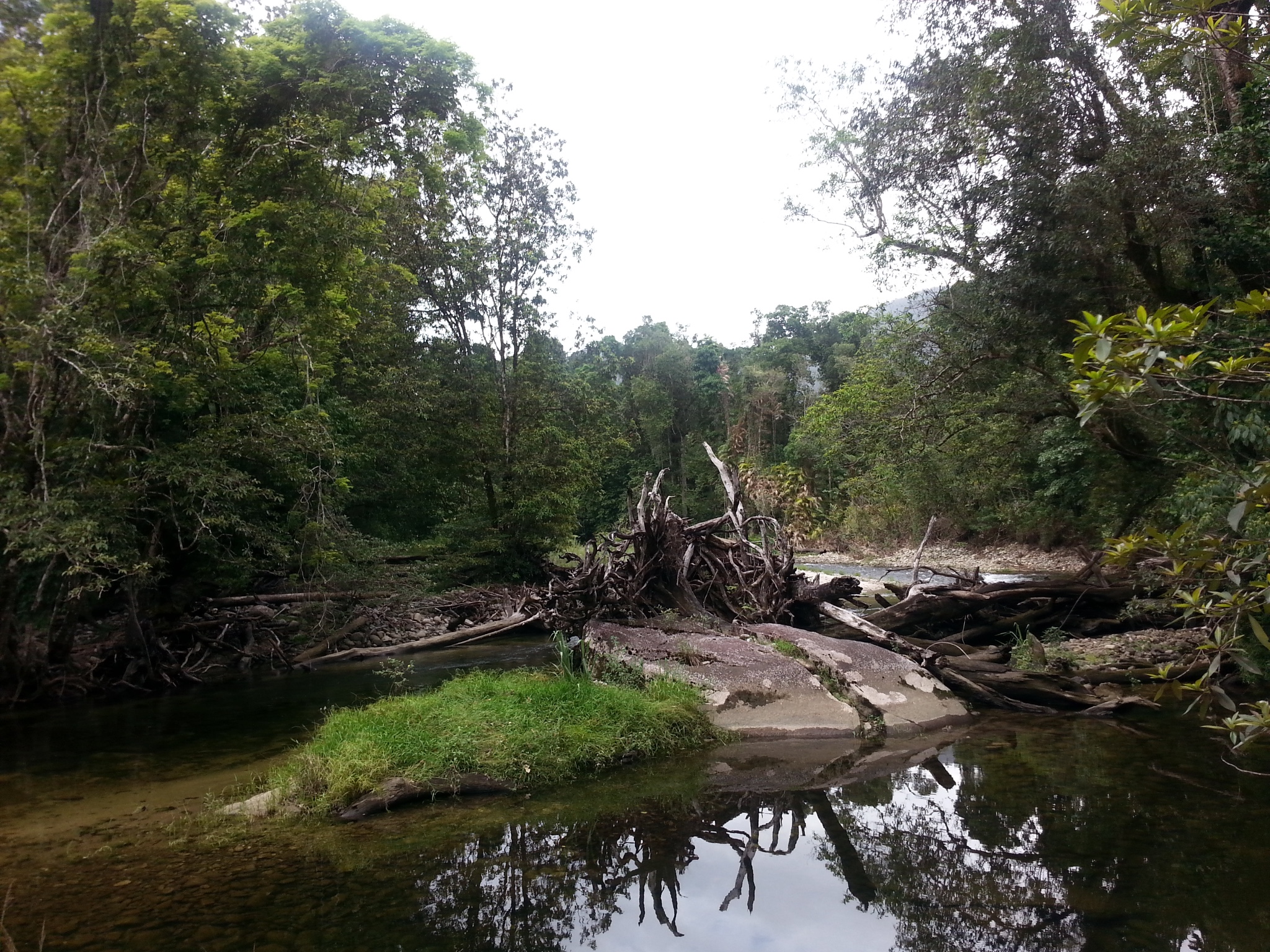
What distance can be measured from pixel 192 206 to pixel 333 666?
305 inches

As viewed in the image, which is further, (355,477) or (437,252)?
(437,252)

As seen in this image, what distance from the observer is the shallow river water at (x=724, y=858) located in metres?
4.20

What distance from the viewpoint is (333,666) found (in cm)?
1389

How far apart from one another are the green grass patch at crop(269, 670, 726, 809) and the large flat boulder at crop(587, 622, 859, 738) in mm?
274

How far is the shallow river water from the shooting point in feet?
13.8

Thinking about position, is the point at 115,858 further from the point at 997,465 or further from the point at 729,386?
the point at 729,386

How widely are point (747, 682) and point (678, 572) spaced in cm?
274

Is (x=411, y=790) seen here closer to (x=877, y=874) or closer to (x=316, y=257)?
(x=877, y=874)

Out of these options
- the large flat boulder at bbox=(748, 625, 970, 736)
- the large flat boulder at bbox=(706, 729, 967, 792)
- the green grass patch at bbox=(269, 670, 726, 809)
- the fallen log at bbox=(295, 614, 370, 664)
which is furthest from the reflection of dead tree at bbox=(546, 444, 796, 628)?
the fallen log at bbox=(295, 614, 370, 664)

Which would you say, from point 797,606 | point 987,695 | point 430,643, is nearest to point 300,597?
point 430,643

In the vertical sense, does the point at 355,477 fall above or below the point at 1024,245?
below

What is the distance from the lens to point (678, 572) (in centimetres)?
1082

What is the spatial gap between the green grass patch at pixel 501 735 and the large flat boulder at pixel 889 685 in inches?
63.5

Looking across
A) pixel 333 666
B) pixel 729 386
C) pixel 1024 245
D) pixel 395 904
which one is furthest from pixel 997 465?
pixel 729 386
